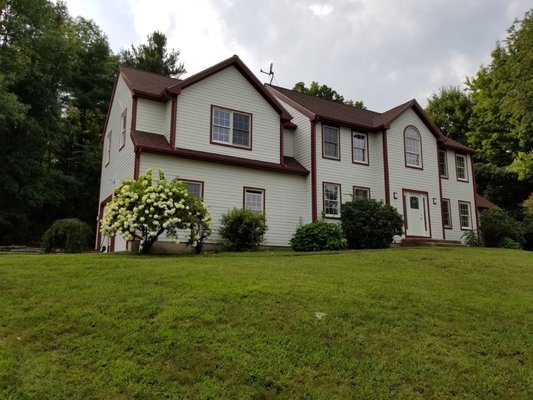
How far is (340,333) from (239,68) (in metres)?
14.6

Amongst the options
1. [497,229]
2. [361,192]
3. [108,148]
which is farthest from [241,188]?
[497,229]

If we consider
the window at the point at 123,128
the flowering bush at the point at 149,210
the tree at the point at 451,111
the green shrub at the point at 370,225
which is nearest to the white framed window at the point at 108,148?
the window at the point at 123,128

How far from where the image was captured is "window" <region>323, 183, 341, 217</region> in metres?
19.9

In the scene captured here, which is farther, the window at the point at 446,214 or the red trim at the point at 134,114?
the window at the point at 446,214

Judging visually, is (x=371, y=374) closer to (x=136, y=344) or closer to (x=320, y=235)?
(x=136, y=344)

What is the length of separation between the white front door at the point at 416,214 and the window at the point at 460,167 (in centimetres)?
422

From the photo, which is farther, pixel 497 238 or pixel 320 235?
pixel 497 238

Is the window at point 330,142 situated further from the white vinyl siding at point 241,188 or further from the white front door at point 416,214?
the white front door at point 416,214

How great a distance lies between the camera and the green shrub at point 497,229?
881 inches

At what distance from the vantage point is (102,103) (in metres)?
32.2

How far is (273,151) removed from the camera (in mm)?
19172

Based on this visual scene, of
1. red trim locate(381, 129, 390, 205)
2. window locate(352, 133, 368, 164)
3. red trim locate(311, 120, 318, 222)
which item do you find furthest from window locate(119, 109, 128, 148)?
red trim locate(381, 129, 390, 205)

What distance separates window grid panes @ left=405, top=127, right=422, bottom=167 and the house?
0.05 m

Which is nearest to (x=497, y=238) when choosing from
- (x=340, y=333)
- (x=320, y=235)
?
(x=320, y=235)
